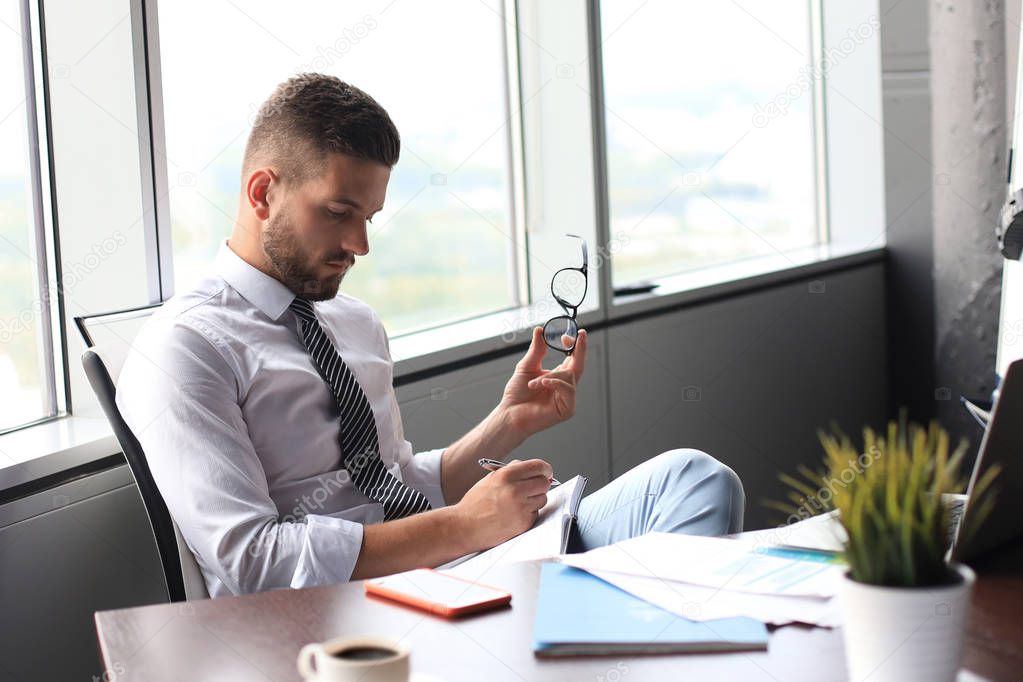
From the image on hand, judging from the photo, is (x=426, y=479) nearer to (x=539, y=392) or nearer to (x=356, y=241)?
(x=539, y=392)

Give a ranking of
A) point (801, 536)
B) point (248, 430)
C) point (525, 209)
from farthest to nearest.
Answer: point (525, 209)
point (248, 430)
point (801, 536)

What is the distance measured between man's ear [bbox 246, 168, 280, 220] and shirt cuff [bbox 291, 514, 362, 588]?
0.50m

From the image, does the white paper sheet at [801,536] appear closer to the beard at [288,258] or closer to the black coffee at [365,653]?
the black coffee at [365,653]

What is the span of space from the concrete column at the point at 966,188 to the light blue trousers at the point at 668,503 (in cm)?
236

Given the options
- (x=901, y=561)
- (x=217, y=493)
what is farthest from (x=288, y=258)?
(x=901, y=561)

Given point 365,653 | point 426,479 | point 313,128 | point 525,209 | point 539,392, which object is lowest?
point 426,479

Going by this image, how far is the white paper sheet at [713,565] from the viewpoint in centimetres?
95

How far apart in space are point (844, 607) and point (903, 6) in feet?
11.3

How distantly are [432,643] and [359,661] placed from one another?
7.1 inches

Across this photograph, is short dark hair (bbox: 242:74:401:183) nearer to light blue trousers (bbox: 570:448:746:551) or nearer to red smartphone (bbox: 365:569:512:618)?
light blue trousers (bbox: 570:448:746:551)

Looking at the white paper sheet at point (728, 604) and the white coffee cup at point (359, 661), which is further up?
the white coffee cup at point (359, 661)

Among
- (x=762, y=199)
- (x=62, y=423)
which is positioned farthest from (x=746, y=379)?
(x=62, y=423)

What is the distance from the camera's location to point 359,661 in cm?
70

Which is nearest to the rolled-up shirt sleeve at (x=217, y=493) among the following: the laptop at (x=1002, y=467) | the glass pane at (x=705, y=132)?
the laptop at (x=1002, y=467)
